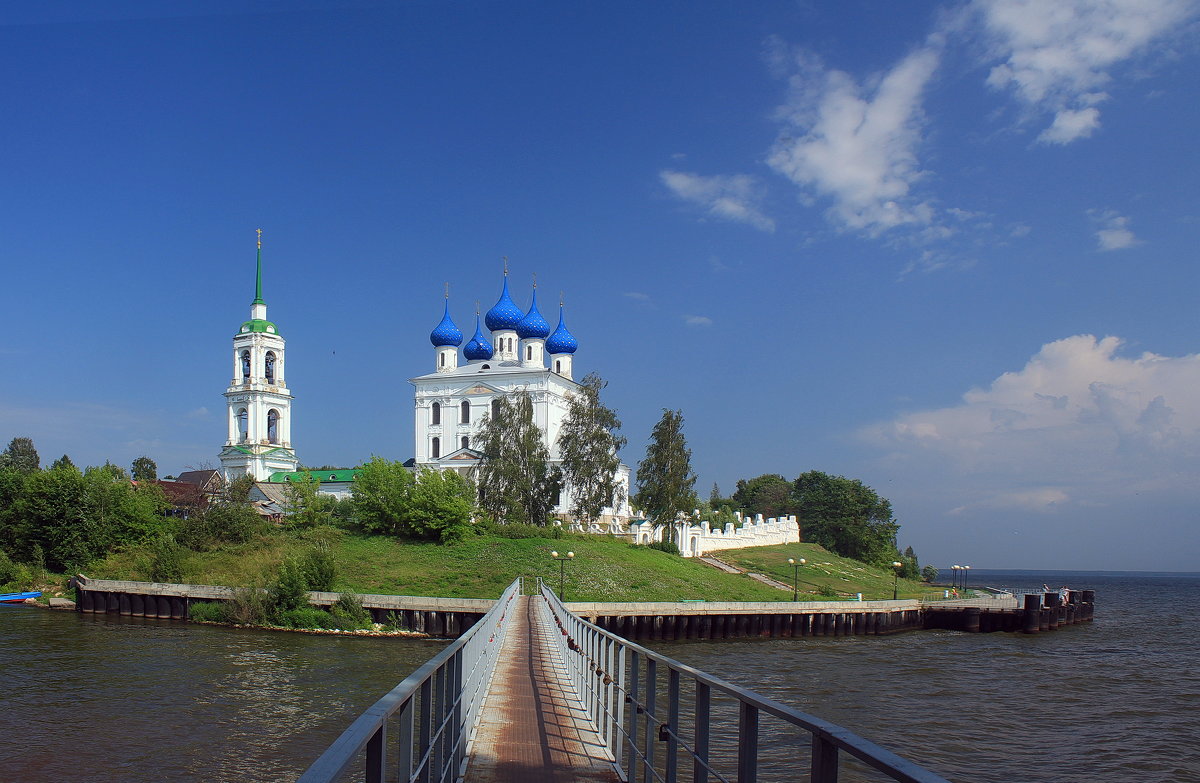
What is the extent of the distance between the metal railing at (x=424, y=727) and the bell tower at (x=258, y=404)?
2915 inches

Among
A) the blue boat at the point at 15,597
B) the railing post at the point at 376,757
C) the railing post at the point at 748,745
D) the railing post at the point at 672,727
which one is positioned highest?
the railing post at the point at 376,757

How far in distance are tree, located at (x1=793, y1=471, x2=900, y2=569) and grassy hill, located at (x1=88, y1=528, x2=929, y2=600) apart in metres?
34.3

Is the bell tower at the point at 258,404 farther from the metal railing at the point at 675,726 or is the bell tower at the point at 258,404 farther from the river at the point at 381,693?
the metal railing at the point at 675,726

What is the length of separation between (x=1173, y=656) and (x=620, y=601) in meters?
22.3

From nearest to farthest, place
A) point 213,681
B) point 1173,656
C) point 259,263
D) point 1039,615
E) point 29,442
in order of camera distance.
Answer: point 213,681 < point 1173,656 < point 1039,615 < point 259,263 < point 29,442

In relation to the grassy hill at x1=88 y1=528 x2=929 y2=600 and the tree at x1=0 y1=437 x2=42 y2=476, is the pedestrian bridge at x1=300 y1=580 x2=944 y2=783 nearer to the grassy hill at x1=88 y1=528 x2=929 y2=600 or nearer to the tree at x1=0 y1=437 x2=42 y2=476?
the grassy hill at x1=88 y1=528 x2=929 y2=600

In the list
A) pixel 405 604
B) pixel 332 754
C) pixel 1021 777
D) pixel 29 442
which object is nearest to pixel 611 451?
pixel 405 604

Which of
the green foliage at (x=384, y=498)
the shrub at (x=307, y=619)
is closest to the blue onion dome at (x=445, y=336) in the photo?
the green foliage at (x=384, y=498)

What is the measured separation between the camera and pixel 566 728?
10562mm

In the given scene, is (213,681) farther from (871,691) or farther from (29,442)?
(29,442)

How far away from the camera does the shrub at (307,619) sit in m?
35.8

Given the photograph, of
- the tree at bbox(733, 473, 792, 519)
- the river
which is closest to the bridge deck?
the river

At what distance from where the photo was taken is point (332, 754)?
3.07 meters

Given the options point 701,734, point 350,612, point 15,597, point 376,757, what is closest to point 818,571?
point 350,612
